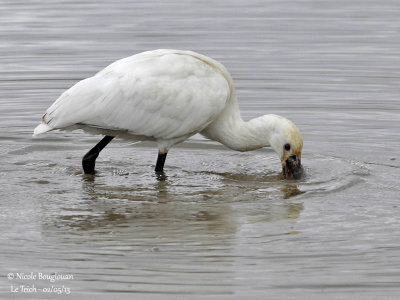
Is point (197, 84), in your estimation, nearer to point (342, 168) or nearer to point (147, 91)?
point (147, 91)

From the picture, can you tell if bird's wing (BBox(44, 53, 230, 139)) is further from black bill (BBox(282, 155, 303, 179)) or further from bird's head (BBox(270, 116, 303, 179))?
black bill (BBox(282, 155, 303, 179))

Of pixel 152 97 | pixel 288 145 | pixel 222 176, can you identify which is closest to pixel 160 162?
pixel 222 176

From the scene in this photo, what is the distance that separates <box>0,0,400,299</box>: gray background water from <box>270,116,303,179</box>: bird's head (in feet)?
0.59

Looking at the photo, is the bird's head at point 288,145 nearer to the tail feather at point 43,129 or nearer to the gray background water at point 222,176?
the gray background water at point 222,176

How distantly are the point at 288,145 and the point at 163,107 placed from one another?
1.31 metres

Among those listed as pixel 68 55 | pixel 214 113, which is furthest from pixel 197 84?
pixel 68 55

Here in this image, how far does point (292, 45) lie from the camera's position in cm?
1761

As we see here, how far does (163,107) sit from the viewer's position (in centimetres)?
1093

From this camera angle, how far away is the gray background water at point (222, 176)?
7.95 m

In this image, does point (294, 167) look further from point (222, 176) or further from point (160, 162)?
point (160, 162)

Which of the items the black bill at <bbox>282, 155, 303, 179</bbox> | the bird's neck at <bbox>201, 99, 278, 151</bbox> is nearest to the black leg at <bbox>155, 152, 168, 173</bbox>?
the bird's neck at <bbox>201, 99, 278, 151</bbox>

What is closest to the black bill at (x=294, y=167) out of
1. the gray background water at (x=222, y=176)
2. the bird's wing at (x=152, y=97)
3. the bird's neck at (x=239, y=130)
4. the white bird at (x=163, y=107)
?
the white bird at (x=163, y=107)

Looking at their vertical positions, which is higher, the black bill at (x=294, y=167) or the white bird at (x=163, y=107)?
the white bird at (x=163, y=107)

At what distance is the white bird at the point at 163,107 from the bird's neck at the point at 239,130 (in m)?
0.01
